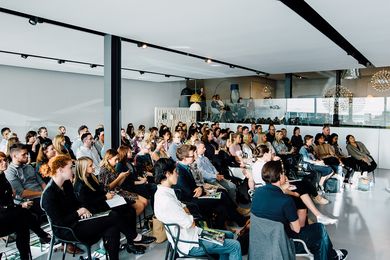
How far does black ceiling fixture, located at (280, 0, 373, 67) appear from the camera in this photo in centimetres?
375

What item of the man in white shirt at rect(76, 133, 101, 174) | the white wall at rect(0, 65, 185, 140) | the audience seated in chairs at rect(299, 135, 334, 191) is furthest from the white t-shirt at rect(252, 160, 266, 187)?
the white wall at rect(0, 65, 185, 140)

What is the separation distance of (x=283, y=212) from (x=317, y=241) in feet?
2.17

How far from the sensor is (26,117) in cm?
912

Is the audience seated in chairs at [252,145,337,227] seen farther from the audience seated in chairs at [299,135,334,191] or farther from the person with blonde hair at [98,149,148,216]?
the person with blonde hair at [98,149,148,216]

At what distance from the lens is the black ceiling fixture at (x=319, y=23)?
3750 millimetres

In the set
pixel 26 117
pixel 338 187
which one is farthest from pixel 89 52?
pixel 338 187

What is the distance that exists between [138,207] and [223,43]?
132 inches

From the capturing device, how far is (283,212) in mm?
2482

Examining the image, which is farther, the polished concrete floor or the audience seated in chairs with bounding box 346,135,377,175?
the audience seated in chairs with bounding box 346,135,377,175

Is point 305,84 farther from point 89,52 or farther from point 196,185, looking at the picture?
point 196,185

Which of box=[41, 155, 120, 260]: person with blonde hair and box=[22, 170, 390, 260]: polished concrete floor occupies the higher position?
box=[41, 155, 120, 260]: person with blonde hair

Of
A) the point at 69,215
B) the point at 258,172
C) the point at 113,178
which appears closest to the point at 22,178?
the point at 113,178

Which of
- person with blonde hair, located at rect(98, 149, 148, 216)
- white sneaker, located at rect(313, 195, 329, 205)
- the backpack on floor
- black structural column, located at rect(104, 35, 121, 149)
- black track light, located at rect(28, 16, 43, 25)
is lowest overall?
white sneaker, located at rect(313, 195, 329, 205)

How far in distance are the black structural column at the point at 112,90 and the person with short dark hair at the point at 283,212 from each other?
10.1 ft
